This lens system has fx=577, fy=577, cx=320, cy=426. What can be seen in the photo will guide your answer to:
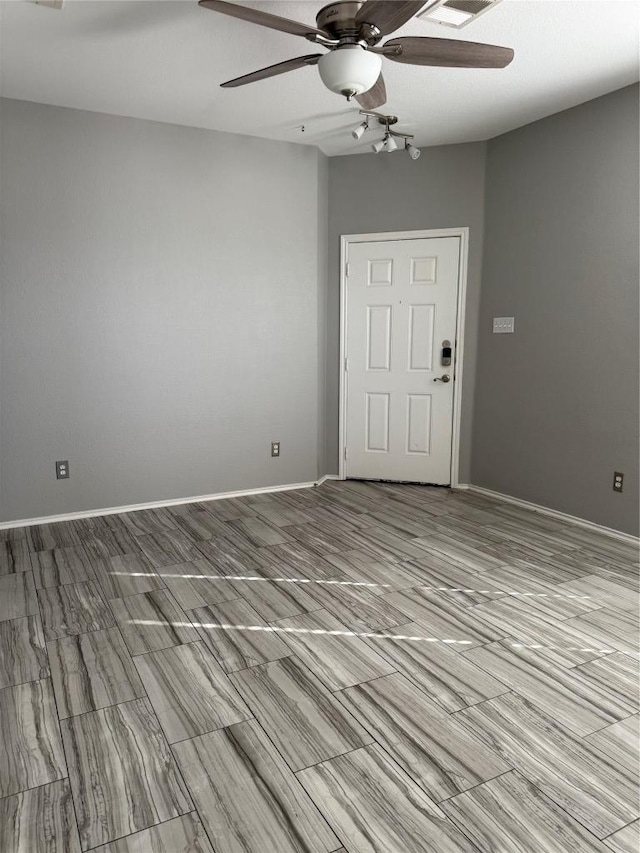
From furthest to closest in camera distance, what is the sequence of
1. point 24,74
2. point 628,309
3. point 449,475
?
point 449,475
point 628,309
point 24,74

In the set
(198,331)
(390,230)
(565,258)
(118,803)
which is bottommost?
(118,803)

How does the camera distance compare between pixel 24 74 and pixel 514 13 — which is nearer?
pixel 514 13

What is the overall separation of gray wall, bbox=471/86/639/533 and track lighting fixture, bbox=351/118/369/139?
108cm

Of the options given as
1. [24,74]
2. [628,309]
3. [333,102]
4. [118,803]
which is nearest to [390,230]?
[333,102]

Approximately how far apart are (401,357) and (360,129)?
5.89 feet

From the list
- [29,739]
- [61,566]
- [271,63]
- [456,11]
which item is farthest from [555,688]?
[271,63]

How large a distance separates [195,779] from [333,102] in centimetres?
368

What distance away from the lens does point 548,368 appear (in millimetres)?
4117

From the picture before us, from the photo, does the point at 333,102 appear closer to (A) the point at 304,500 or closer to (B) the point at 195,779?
(A) the point at 304,500

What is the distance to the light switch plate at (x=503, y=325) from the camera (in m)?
4.37

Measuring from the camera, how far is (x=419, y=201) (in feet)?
15.2

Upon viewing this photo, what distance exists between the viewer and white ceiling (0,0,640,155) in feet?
8.73

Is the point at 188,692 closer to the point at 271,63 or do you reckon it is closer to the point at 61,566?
the point at 61,566

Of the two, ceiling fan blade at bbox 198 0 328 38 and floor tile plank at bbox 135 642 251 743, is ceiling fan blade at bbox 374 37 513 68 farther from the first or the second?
floor tile plank at bbox 135 642 251 743
